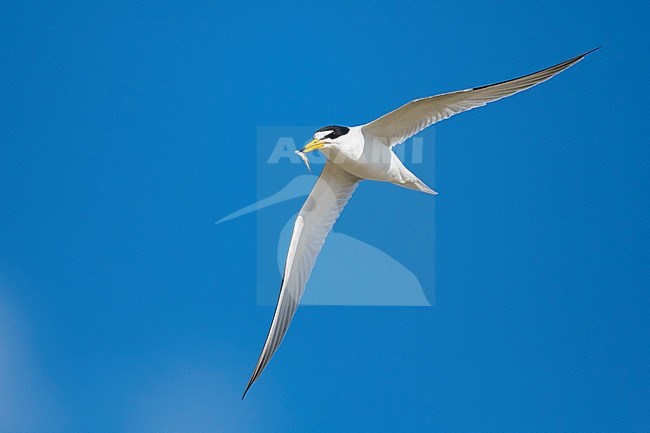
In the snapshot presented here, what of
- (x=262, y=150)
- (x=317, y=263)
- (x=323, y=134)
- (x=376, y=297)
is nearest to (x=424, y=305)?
(x=376, y=297)

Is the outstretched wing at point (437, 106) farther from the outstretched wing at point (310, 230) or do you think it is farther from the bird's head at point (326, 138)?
the outstretched wing at point (310, 230)

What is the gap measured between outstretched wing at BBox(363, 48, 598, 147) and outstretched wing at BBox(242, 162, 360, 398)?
0.44 m

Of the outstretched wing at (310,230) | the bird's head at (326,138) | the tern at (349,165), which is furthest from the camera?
the outstretched wing at (310,230)

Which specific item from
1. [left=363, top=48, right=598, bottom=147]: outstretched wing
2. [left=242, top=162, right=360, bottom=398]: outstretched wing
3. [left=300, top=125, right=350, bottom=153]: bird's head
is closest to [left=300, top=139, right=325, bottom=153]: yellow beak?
[left=300, top=125, right=350, bottom=153]: bird's head

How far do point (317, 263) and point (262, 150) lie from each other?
968mm

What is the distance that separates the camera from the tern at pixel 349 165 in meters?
4.80

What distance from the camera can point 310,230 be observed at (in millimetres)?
5586

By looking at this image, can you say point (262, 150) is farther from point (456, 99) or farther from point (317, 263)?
point (456, 99)

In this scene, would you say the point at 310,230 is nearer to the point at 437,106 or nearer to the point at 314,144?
the point at 314,144

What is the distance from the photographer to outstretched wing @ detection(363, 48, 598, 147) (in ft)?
15.3

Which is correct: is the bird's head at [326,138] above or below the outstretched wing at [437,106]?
below

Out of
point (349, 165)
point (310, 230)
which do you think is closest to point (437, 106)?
point (349, 165)

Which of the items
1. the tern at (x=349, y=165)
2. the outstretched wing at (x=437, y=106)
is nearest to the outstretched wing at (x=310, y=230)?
the tern at (x=349, y=165)

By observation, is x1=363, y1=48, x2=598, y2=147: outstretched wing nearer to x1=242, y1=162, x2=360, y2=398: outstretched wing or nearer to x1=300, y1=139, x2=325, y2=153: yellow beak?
x1=300, y1=139, x2=325, y2=153: yellow beak
